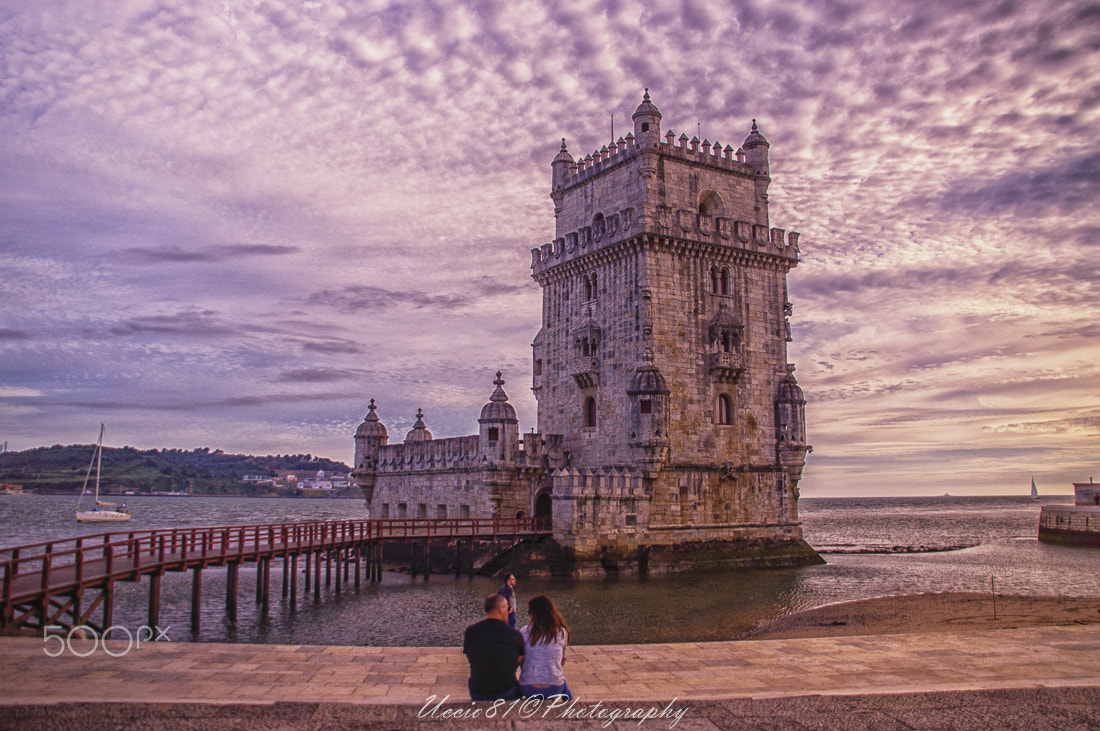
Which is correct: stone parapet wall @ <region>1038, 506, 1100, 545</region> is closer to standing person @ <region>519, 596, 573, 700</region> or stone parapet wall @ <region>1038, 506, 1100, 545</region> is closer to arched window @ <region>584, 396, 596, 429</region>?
arched window @ <region>584, 396, 596, 429</region>

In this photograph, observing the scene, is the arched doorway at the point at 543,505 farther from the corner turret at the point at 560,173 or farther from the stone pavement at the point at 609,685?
the stone pavement at the point at 609,685

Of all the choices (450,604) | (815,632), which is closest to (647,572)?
(450,604)

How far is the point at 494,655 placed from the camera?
8.80 m

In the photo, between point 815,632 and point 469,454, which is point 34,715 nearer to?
point 815,632

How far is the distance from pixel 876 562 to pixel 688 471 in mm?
15962

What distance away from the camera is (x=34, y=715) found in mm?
8703

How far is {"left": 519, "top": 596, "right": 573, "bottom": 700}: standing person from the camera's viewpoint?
890 centimetres

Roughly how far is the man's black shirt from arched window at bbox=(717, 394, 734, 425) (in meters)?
29.7

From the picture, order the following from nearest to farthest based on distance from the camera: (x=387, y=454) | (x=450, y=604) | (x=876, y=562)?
(x=450, y=604) < (x=876, y=562) < (x=387, y=454)

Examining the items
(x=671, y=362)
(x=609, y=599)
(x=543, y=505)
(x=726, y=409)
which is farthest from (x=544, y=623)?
(x=543, y=505)

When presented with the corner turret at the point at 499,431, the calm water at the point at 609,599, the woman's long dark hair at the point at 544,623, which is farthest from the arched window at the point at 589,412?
the woman's long dark hair at the point at 544,623

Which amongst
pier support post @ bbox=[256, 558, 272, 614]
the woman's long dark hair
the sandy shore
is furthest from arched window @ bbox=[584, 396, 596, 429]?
the woman's long dark hair

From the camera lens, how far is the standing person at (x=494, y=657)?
28.9 feet

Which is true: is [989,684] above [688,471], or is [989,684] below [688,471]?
below
